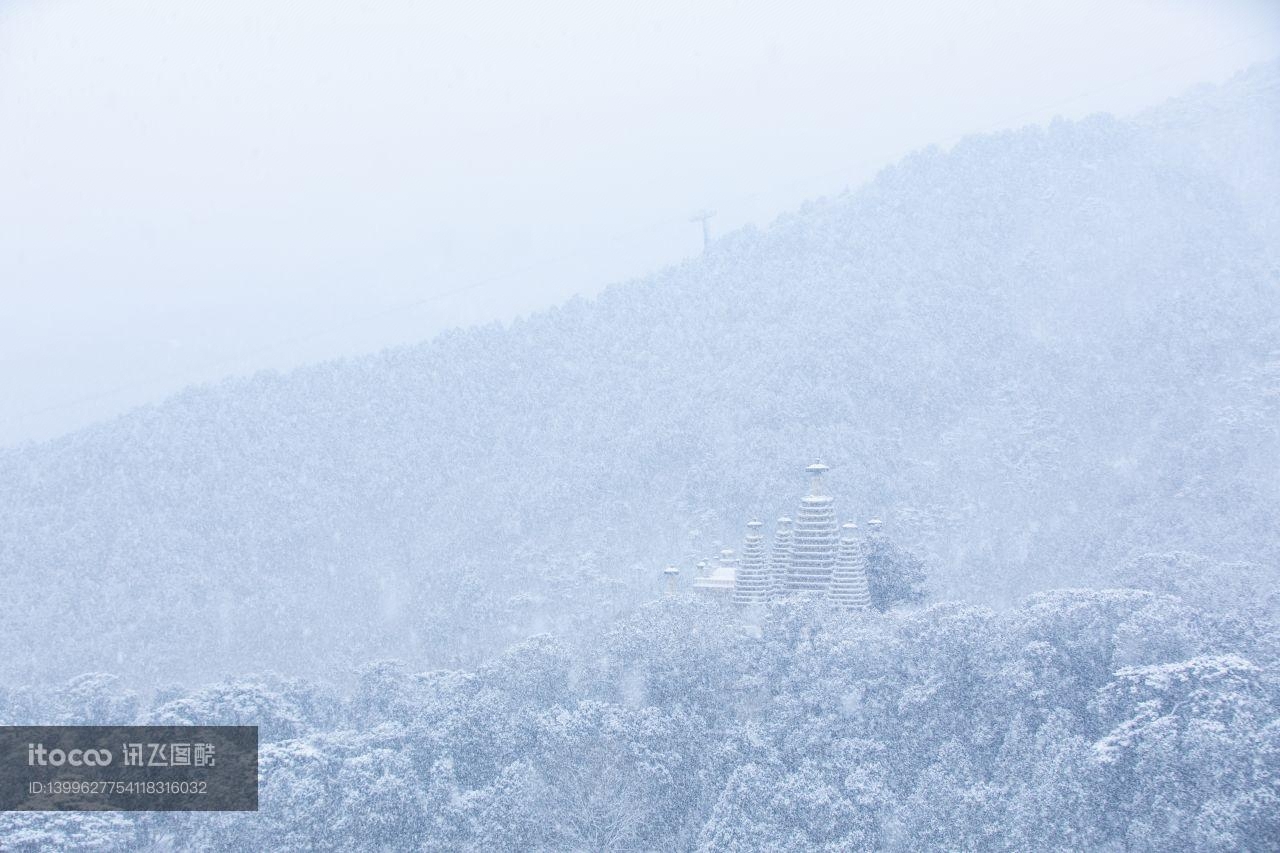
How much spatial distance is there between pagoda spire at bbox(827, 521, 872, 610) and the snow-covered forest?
1.46 m

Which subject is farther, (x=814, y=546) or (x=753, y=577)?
(x=753, y=577)

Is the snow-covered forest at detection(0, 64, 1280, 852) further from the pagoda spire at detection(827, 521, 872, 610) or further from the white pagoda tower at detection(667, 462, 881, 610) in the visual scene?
the white pagoda tower at detection(667, 462, 881, 610)

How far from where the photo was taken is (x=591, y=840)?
30000 mm

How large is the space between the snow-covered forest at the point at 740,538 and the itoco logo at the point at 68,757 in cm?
175

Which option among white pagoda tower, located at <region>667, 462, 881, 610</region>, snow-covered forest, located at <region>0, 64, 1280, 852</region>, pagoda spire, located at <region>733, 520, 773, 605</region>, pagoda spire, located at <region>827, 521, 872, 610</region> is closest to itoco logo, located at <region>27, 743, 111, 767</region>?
snow-covered forest, located at <region>0, 64, 1280, 852</region>

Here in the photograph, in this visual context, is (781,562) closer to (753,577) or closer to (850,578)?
(753,577)

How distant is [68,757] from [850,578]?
2103cm

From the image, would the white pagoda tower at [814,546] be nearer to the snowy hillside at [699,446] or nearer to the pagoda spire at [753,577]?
the pagoda spire at [753,577]

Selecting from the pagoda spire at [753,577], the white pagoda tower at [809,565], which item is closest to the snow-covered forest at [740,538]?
the white pagoda tower at [809,565]

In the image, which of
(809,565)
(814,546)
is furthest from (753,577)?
(814,546)

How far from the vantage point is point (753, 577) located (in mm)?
39312

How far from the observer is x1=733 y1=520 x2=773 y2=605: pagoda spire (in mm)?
39125

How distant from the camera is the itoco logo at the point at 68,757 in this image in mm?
29984

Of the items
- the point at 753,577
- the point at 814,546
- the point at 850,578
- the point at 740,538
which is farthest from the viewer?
the point at 740,538
